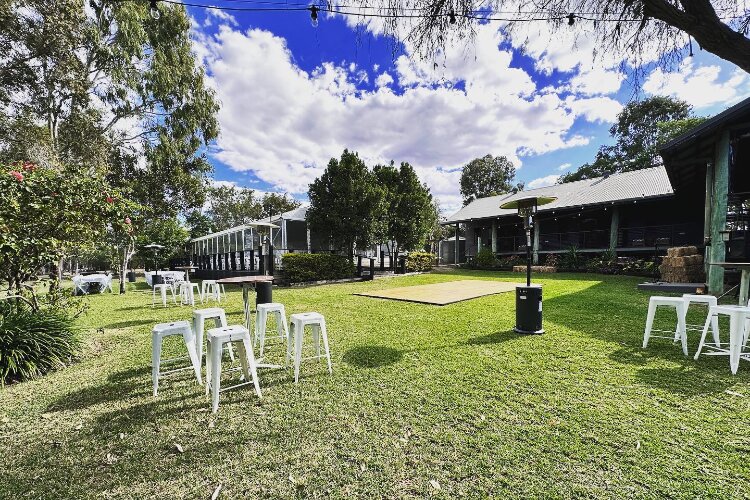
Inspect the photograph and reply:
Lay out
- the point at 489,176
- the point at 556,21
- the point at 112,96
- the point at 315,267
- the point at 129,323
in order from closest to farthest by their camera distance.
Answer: the point at 556,21, the point at 129,323, the point at 112,96, the point at 315,267, the point at 489,176

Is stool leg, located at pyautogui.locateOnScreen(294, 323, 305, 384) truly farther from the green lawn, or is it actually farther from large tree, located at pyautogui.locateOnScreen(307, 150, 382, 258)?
large tree, located at pyautogui.locateOnScreen(307, 150, 382, 258)

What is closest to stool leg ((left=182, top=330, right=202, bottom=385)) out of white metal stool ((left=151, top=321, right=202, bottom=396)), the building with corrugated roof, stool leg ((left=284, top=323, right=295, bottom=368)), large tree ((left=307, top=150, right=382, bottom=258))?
white metal stool ((left=151, top=321, right=202, bottom=396))

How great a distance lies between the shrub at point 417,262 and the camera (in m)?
16.7

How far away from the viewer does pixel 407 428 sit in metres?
2.29

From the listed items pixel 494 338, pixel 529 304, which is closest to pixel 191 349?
pixel 494 338

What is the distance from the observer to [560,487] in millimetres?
1687

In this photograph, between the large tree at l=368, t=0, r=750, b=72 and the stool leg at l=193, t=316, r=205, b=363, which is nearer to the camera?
the large tree at l=368, t=0, r=750, b=72

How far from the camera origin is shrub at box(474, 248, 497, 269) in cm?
1767

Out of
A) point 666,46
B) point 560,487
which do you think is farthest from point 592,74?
point 560,487

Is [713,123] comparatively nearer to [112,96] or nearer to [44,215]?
[44,215]

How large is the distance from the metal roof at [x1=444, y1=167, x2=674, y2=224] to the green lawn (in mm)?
9466

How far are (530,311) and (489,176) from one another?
34.6m

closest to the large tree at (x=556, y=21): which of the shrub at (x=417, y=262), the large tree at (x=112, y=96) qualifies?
the large tree at (x=112, y=96)

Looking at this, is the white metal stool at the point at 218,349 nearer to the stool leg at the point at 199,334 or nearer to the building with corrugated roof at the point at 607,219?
the stool leg at the point at 199,334
